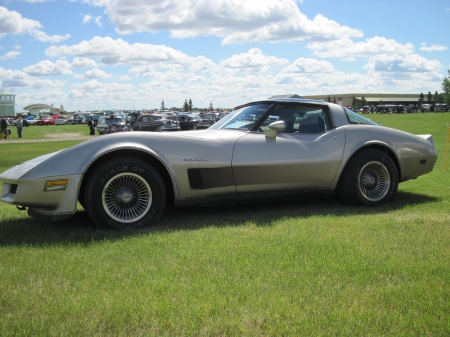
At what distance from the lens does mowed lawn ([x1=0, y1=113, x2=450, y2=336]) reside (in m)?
2.64

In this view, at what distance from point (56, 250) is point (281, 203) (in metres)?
3.02

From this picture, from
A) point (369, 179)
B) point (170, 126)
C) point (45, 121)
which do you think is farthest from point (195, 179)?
point (45, 121)

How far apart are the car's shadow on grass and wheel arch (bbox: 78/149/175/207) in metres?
0.34

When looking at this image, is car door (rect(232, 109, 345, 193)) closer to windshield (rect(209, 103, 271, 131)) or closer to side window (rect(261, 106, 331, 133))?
side window (rect(261, 106, 331, 133))

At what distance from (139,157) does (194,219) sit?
92 cm

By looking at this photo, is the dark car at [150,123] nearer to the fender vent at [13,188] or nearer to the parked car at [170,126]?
the parked car at [170,126]

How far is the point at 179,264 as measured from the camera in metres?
3.63

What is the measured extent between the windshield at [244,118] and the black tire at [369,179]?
1.28 m

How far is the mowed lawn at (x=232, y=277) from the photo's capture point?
264 cm

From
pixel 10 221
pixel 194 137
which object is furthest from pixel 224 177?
pixel 10 221

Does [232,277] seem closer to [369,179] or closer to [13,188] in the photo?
[13,188]

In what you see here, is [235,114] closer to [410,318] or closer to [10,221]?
[10,221]

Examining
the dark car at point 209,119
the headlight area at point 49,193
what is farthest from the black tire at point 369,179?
the dark car at point 209,119

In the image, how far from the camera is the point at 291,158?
550 centimetres
